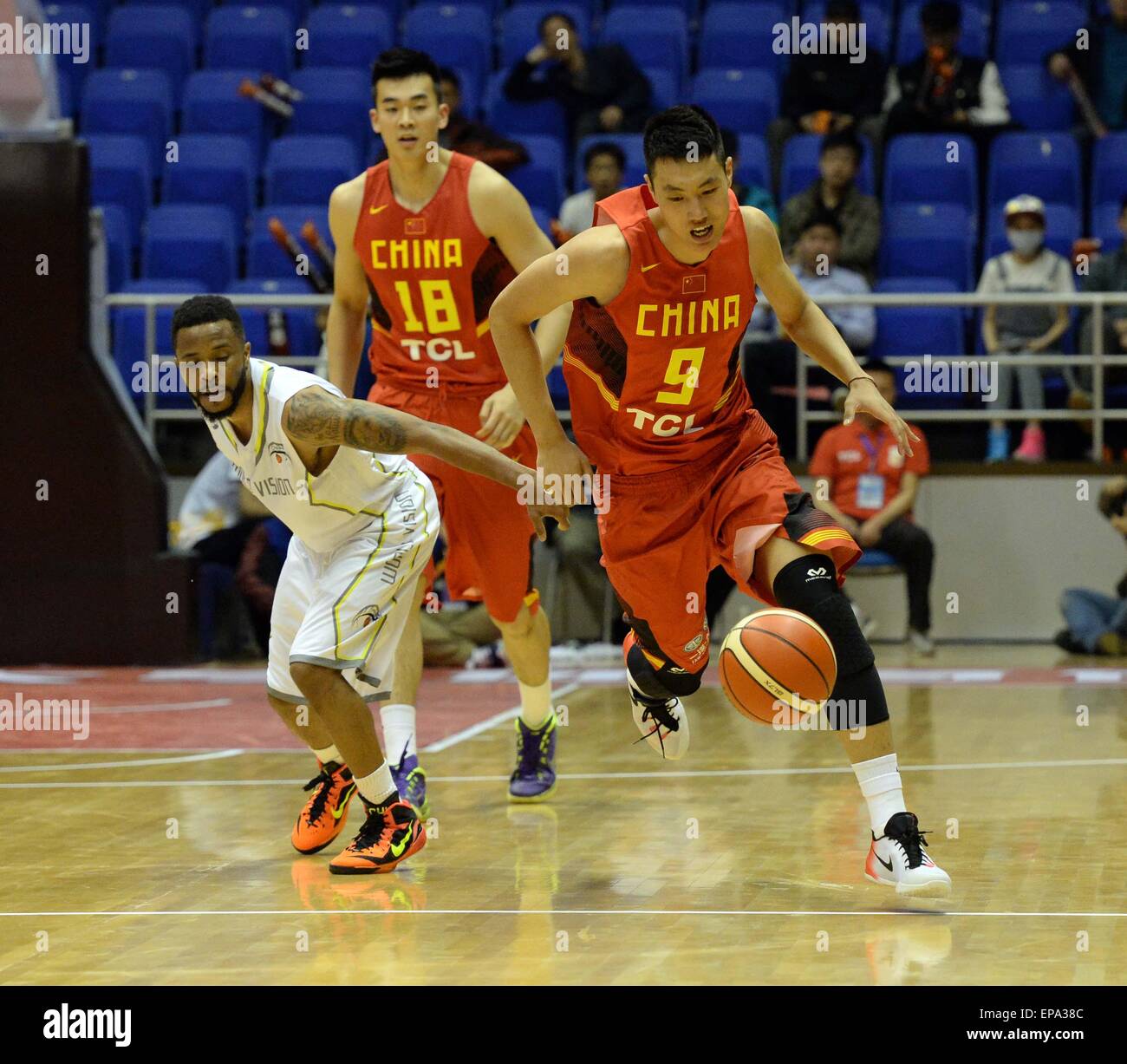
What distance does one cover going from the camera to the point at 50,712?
31.1 feet

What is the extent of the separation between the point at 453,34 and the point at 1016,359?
5.50 meters

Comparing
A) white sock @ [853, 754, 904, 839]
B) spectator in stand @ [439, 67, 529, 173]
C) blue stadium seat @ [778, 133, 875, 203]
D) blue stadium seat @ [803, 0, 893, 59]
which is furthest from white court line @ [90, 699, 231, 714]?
blue stadium seat @ [803, 0, 893, 59]

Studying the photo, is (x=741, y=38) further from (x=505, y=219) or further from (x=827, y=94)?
(x=505, y=219)

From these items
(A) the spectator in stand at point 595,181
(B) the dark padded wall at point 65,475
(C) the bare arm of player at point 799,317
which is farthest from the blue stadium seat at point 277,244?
(C) the bare arm of player at point 799,317

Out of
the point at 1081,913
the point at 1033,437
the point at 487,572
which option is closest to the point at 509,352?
the point at 487,572

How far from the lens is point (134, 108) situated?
14516mm

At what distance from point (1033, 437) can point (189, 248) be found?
20.0 ft

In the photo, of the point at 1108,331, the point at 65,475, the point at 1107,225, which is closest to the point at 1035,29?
the point at 1107,225

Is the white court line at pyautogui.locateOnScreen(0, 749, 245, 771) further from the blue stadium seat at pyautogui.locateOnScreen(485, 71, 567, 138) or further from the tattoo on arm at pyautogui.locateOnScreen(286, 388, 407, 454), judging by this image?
the blue stadium seat at pyautogui.locateOnScreen(485, 71, 567, 138)

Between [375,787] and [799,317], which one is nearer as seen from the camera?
[799,317]

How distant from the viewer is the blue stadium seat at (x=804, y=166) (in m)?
13.0

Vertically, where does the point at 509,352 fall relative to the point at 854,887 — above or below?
above

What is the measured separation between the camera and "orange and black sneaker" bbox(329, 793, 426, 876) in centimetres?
559

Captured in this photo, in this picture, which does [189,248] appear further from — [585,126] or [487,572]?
[487,572]
